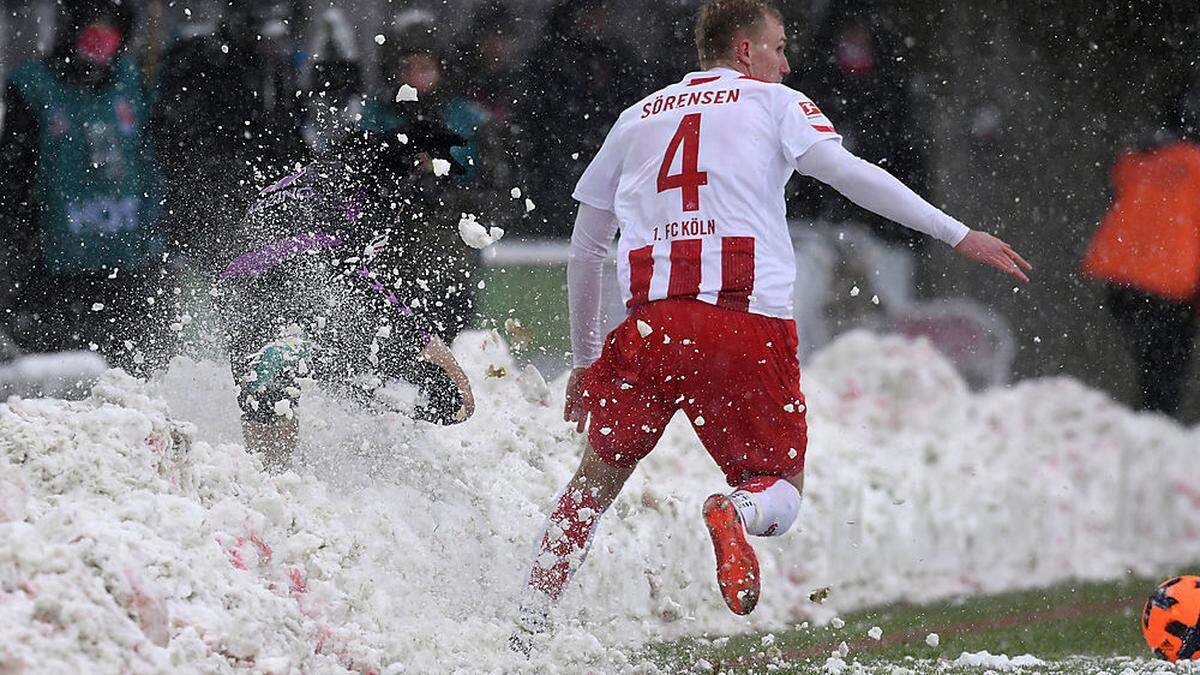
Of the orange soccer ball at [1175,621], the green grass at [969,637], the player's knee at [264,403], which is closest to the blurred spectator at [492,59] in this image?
the player's knee at [264,403]

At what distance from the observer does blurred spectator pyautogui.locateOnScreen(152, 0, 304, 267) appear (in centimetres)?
602

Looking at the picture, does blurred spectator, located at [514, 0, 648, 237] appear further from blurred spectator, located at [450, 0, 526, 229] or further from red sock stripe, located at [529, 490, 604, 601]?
red sock stripe, located at [529, 490, 604, 601]

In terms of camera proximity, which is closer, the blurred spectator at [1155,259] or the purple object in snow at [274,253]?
the purple object in snow at [274,253]

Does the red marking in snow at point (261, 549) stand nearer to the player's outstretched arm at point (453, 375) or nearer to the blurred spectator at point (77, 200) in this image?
the player's outstretched arm at point (453, 375)

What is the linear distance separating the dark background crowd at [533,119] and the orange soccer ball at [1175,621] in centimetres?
257

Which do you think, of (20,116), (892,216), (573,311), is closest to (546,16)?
(20,116)

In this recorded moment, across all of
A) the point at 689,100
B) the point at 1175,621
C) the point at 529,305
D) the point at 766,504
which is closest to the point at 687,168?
the point at 689,100

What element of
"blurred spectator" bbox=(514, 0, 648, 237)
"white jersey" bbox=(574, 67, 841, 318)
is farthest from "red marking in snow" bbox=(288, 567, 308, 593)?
"blurred spectator" bbox=(514, 0, 648, 237)

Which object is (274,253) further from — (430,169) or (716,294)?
(716,294)

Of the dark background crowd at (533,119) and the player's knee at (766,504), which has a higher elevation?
the dark background crowd at (533,119)

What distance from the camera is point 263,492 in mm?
3795

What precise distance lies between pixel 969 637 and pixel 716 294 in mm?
1944

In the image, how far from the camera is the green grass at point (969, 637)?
4219 mm

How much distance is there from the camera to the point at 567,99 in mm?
7160
